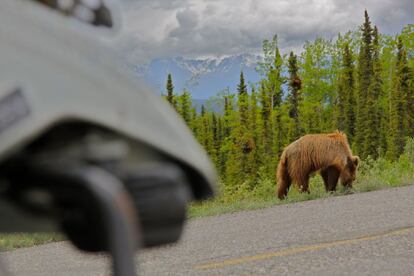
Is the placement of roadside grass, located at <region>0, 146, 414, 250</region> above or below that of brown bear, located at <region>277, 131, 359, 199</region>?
below

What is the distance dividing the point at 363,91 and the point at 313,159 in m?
60.6

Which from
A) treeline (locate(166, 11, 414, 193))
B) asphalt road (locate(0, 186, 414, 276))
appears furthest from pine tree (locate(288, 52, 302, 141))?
asphalt road (locate(0, 186, 414, 276))

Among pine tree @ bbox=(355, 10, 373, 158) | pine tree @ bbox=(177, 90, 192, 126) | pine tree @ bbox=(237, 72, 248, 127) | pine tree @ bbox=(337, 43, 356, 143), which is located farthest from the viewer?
pine tree @ bbox=(177, 90, 192, 126)

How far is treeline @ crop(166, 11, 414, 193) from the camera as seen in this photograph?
224ft

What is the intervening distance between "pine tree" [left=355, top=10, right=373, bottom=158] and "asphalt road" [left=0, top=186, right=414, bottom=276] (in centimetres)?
6228

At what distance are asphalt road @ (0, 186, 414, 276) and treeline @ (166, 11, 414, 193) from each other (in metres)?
56.8

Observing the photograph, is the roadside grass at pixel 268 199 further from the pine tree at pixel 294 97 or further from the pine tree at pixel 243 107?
the pine tree at pixel 243 107

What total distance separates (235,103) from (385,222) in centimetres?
7345

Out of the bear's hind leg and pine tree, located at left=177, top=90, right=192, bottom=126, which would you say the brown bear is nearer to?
the bear's hind leg

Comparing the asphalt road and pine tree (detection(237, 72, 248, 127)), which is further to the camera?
pine tree (detection(237, 72, 248, 127))

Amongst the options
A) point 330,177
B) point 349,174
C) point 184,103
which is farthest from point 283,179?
point 184,103

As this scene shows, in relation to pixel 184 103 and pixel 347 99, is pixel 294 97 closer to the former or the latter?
pixel 347 99

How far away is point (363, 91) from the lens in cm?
7294

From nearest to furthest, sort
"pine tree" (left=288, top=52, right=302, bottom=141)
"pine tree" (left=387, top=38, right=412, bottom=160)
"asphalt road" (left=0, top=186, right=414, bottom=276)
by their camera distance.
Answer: "asphalt road" (left=0, top=186, right=414, bottom=276)
"pine tree" (left=288, top=52, right=302, bottom=141)
"pine tree" (left=387, top=38, right=412, bottom=160)
